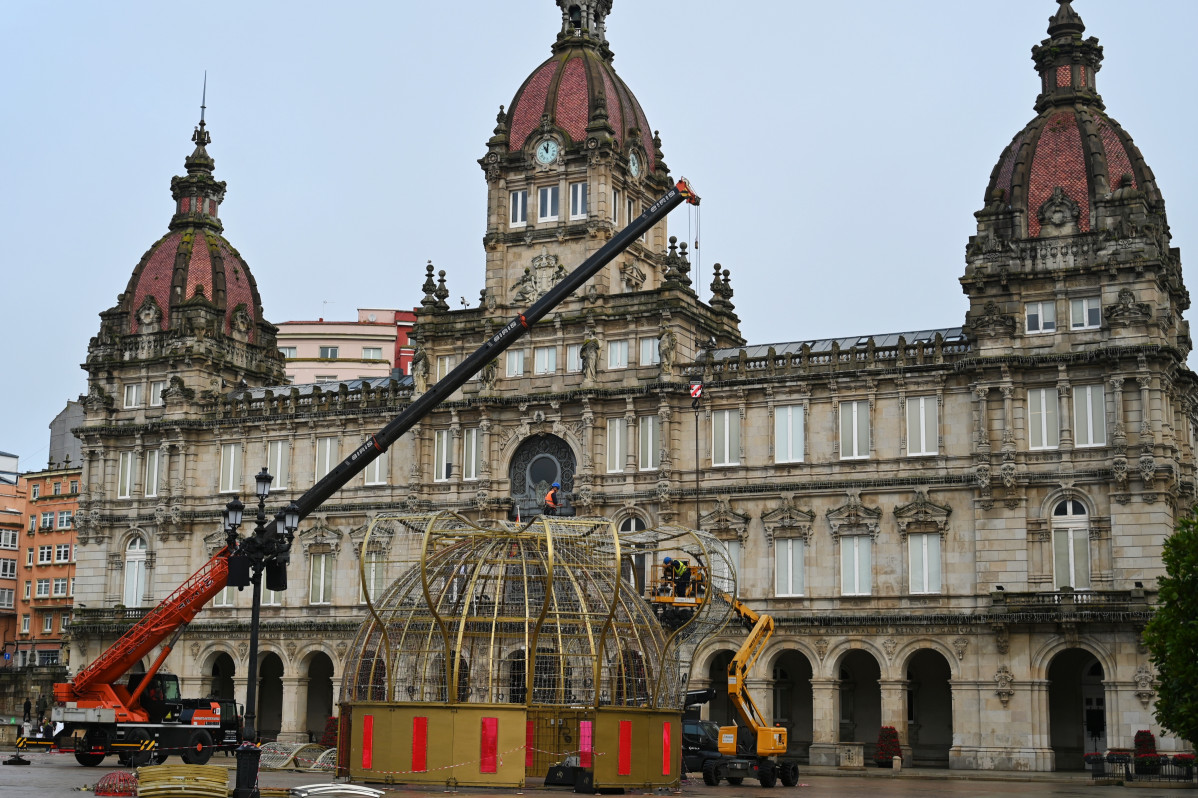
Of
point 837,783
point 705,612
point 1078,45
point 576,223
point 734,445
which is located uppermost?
point 1078,45

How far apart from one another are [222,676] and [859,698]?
117ft

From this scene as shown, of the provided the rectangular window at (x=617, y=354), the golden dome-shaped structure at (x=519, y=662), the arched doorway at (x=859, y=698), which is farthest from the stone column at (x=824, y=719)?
the golden dome-shaped structure at (x=519, y=662)

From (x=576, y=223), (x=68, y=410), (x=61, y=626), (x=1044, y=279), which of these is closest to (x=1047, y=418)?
(x=1044, y=279)

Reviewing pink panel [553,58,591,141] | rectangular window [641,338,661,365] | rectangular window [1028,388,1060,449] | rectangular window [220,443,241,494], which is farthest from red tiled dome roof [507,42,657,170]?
rectangular window [1028,388,1060,449]

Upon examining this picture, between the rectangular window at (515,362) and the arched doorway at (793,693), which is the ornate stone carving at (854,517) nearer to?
the arched doorway at (793,693)

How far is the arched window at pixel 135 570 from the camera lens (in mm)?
83688

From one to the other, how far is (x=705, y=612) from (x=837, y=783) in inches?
294

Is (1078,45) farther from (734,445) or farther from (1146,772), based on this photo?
(1146,772)

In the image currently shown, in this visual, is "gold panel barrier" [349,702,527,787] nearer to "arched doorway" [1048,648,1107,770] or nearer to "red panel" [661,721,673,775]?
"red panel" [661,721,673,775]

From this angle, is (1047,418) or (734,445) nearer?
(1047,418)

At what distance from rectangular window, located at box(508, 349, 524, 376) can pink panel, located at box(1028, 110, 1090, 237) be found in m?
25.0

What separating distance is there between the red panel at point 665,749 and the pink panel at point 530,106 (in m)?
42.5

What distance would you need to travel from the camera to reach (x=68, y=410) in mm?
125750

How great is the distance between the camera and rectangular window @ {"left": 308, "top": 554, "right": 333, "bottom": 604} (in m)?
78.8
